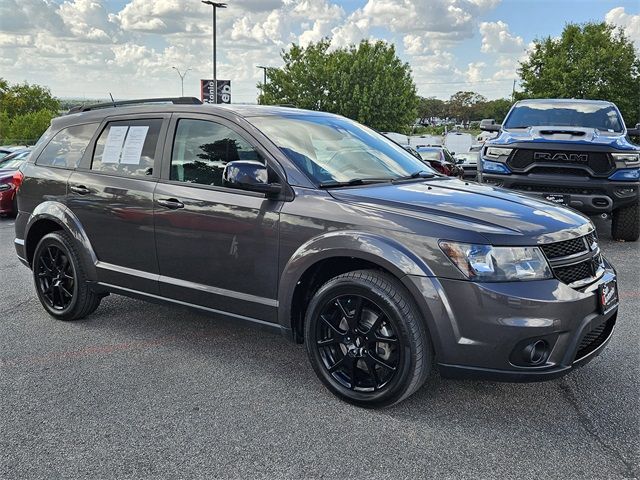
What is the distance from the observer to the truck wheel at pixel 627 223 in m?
8.28

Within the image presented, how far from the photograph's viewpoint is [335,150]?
13.3 ft

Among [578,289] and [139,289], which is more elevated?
[578,289]

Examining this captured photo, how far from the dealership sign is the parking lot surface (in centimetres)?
2747

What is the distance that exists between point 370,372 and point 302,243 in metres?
0.80

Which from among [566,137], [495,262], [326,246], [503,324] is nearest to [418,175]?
[326,246]

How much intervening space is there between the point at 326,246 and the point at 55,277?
→ 274cm

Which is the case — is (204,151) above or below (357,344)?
above

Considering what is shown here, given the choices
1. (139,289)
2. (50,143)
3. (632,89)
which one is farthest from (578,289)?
(632,89)

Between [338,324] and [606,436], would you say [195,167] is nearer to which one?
[338,324]

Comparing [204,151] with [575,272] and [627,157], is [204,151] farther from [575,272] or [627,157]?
[627,157]

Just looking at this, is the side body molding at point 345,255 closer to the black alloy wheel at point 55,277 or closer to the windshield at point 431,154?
the black alloy wheel at point 55,277

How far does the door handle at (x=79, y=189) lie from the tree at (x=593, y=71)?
1464 inches

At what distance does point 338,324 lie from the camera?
135 inches

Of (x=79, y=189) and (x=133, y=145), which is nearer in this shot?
(x=133, y=145)
